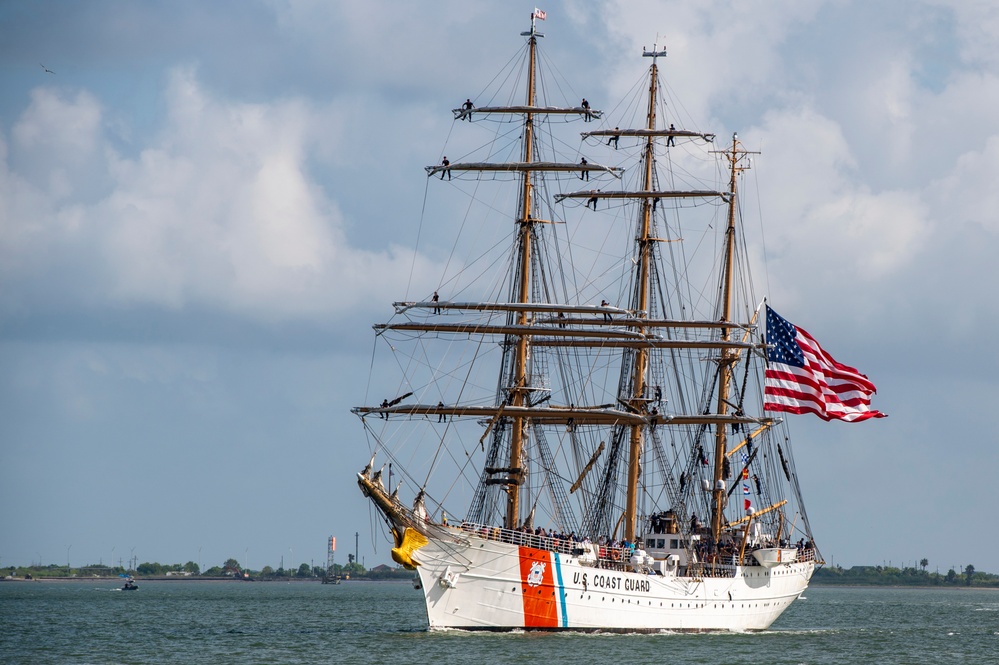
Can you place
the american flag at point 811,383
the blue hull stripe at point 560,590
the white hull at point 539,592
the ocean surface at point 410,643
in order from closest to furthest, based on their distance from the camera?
the ocean surface at point 410,643 → the white hull at point 539,592 → the blue hull stripe at point 560,590 → the american flag at point 811,383

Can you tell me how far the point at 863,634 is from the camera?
106 m

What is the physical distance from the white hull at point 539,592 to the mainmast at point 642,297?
757 centimetres

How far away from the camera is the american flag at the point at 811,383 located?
94.2m

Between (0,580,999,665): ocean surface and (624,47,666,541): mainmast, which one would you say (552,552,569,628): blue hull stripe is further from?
(624,47,666,541): mainmast

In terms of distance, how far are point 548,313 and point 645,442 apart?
36.7ft

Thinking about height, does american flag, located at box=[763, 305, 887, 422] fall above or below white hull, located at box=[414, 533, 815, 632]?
above

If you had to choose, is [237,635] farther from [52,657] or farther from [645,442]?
[645,442]

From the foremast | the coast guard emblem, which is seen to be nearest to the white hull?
the coast guard emblem

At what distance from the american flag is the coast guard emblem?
21.1 metres

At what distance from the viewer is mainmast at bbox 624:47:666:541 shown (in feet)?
319

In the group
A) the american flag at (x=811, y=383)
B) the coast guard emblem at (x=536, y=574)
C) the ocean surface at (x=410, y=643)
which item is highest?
the american flag at (x=811, y=383)

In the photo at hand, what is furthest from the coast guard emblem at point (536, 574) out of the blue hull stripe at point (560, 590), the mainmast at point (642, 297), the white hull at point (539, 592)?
the mainmast at point (642, 297)

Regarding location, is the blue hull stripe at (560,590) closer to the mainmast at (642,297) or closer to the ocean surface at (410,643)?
the ocean surface at (410,643)

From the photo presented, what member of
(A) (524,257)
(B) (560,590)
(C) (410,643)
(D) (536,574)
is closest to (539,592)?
(D) (536,574)
